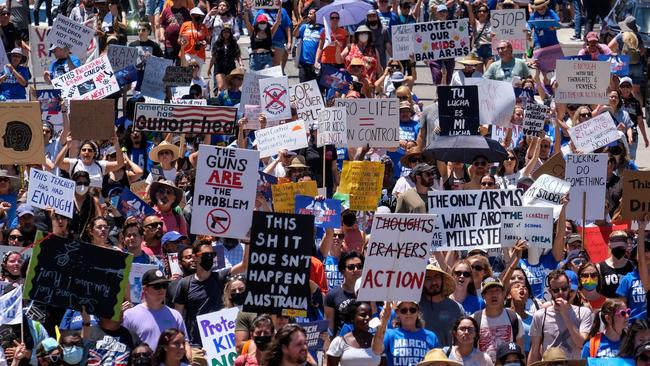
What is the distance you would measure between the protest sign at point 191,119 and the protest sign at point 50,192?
246cm

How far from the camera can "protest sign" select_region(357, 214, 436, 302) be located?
41.6 ft

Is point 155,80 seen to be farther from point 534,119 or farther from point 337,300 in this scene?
point 337,300

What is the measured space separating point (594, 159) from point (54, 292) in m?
5.80

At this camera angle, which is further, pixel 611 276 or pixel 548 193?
pixel 548 193

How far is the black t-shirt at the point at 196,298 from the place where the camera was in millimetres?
13680

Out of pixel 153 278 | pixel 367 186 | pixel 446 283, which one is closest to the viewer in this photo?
pixel 153 278

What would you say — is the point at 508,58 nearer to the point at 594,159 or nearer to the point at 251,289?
the point at 594,159

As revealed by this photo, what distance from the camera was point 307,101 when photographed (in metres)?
19.9

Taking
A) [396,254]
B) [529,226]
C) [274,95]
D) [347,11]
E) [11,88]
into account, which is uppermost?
[347,11]

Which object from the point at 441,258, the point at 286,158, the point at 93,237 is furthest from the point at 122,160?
the point at 441,258

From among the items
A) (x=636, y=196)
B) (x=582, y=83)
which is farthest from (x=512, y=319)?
(x=582, y=83)

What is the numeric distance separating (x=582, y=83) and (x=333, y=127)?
332 centimetres

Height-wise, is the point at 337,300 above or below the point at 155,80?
below

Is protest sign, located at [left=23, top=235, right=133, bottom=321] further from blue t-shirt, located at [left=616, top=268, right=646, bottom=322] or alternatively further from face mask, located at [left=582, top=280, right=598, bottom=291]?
blue t-shirt, located at [left=616, top=268, right=646, bottom=322]
